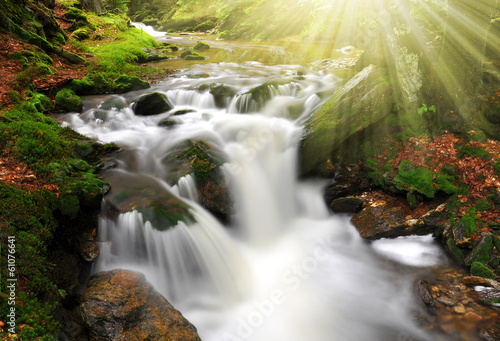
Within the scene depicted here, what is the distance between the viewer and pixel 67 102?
29.6 feet

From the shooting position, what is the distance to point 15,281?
10.3ft

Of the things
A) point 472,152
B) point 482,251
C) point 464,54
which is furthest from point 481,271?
point 464,54

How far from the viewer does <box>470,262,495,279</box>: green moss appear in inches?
187

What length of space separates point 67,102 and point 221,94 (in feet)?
18.2

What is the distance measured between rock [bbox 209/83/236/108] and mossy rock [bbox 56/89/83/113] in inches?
193

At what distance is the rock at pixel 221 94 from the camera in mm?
10656

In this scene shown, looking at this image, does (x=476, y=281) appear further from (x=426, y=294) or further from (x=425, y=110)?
(x=425, y=110)

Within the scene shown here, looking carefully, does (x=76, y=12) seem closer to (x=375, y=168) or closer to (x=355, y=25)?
(x=375, y=168)

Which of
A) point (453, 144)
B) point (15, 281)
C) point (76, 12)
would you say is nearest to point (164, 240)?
point (15, 281)

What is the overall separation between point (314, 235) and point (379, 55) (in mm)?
6090

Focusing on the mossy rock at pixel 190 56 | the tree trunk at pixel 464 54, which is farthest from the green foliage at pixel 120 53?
the tree trunk at pixel 464 54

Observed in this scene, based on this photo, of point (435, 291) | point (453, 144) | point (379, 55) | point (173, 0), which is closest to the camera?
point (435, 291)

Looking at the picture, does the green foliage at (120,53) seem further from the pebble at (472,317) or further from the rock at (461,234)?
the pebble at (472,317)

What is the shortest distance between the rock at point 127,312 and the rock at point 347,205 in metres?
4.97
